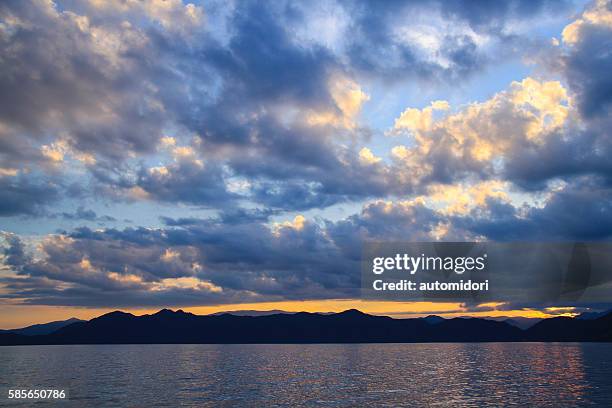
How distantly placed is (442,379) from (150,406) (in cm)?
8135

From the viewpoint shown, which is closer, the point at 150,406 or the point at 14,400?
the point at 150,406

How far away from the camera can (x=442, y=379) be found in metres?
135

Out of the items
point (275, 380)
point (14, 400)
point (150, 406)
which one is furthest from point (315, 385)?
point (14, 400)

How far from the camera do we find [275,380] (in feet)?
444

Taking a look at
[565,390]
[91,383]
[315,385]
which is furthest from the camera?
[91,383]

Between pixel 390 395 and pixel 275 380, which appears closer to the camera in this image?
pixel 390 395

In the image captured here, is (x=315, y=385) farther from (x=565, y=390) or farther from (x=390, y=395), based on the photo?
(x=565, y=390)

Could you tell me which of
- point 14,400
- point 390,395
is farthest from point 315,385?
point 14,400

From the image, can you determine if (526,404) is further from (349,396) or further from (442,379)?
(442,379)

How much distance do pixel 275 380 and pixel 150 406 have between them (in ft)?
181

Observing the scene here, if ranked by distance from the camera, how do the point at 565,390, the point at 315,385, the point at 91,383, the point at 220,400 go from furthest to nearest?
1. the point at 91,383
2. the point at 315,385
3. the point at 565,390
4. the point at 220,400

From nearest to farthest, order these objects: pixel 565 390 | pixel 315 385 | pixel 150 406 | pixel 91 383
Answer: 1. pixel 150 406
2. pixel 565 390
3. pixel 315 385
4. pixel 91 383

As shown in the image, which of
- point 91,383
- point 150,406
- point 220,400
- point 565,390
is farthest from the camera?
point 91,383

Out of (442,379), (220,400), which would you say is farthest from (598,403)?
(220,400)
